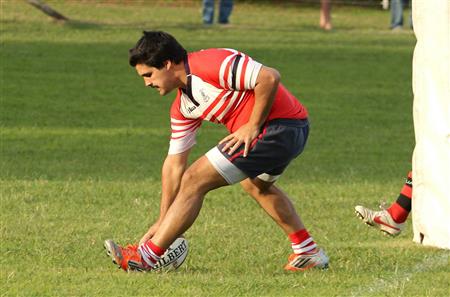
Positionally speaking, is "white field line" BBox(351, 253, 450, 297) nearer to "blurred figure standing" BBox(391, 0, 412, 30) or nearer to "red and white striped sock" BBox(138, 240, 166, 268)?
"red and white striped sock" BBox(138, 240, 166, 268)

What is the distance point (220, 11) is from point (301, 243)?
20246 mm

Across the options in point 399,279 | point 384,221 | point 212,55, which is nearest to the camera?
point 212,55

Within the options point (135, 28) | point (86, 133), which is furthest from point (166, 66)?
point (135, 28)

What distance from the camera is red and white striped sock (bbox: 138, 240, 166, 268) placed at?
9.06 m

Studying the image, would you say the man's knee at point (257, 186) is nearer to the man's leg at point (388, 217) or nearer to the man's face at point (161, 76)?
the man's face at point (161, 76)

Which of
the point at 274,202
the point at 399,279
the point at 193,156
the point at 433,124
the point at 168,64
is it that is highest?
the point at 168,64

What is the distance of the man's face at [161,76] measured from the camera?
8992 millimetres

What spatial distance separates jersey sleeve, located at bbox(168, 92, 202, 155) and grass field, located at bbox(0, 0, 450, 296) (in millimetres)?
791

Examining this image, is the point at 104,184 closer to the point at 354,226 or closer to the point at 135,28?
the point at 354,226

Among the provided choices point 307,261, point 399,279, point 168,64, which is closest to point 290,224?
point 307,261

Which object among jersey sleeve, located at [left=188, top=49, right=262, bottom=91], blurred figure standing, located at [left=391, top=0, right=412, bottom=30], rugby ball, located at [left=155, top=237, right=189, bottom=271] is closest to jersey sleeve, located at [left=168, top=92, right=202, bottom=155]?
jersey sleeve, located at [left=188, top=49, right=262, bottom=91]

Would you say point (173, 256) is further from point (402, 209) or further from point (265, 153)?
point (402, 209)

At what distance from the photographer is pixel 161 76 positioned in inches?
355

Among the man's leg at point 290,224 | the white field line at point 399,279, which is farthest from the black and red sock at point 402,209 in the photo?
the man's leg at point 290,224
